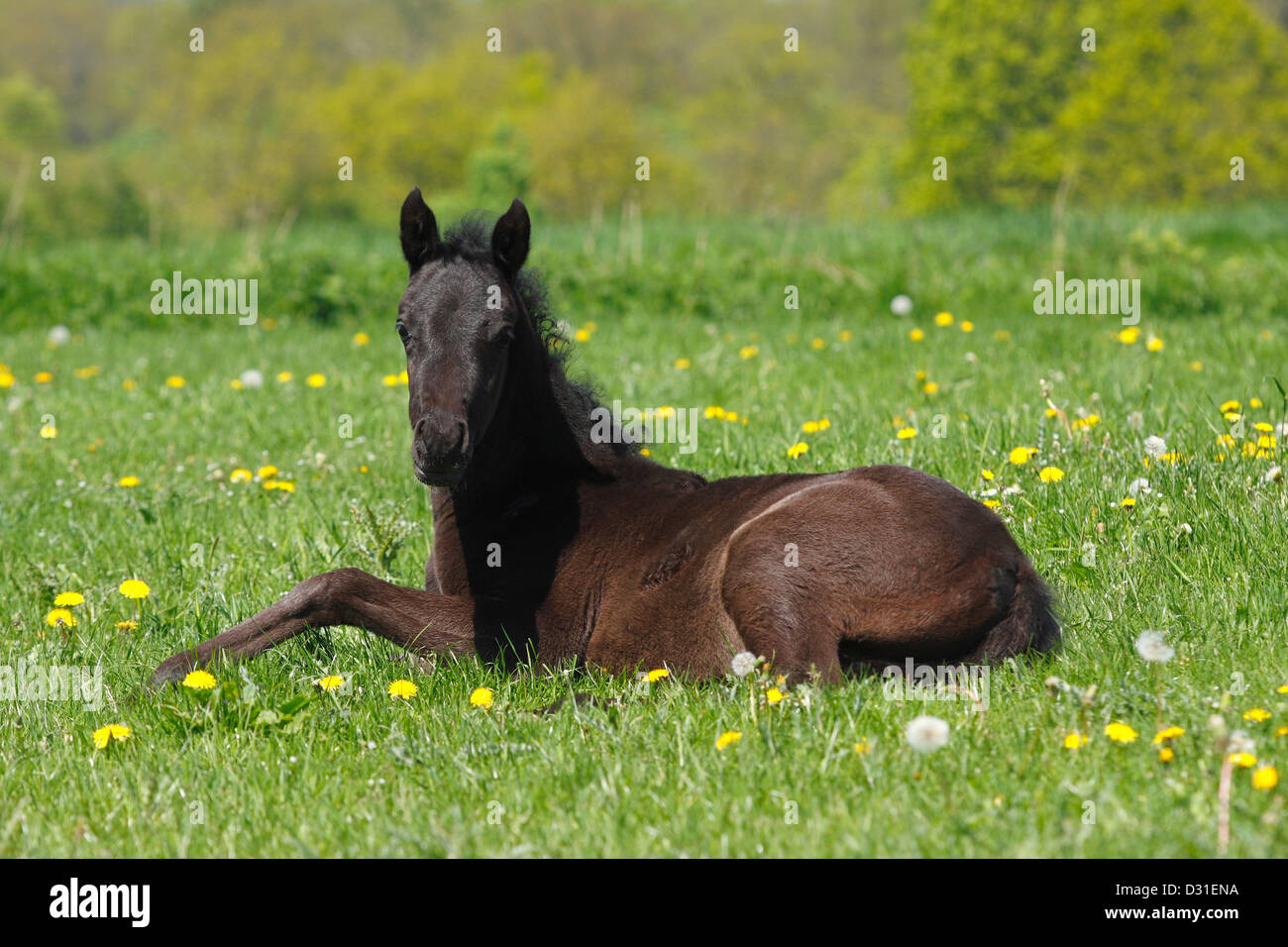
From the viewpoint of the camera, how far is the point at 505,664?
4027mm

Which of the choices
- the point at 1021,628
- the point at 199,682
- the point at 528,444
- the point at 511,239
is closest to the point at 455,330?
the point at 511,239

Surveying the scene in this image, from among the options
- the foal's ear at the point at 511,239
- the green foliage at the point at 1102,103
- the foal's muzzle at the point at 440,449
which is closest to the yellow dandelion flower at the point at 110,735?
the foal's muzzle at the point at 440,449

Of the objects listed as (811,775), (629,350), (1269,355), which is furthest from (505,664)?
(1269,355)

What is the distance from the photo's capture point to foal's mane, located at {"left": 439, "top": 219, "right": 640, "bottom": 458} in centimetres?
424

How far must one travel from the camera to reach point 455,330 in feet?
12.5

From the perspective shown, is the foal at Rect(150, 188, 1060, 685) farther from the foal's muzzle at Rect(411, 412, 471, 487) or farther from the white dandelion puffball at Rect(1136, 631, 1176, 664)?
the white dandelion puffball at Rect(1136, 631, 1176, 664)

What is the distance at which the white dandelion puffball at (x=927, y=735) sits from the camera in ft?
8.46

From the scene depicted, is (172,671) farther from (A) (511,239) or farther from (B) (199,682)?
(A) (511,239)

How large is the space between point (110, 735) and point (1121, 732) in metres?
2.72

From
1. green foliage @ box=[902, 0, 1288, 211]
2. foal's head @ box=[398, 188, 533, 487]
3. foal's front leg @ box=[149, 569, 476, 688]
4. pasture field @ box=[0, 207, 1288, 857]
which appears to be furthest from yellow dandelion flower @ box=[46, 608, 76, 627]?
green foliage @ box=[902, 0, 1288, 211]

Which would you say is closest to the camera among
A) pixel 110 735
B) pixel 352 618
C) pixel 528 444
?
pixel 110 735

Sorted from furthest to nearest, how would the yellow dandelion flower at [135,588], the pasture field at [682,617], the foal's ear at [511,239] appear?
the yellow dandelion flower at [135,588]
the foal's ear at [511,239]
the pasture field at [682,617]

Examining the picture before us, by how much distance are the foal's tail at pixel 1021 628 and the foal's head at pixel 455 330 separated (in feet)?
5.43

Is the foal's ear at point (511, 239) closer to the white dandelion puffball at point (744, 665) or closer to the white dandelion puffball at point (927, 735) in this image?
the white dandelion puffball at point (744, 665)
